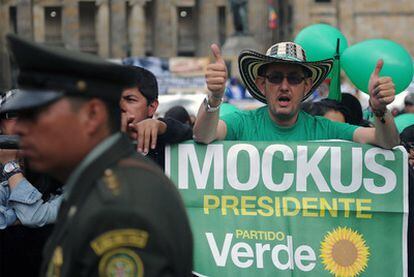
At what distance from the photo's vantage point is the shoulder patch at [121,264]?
7.19 ft

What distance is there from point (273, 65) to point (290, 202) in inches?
25.6

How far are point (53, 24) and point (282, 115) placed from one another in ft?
206

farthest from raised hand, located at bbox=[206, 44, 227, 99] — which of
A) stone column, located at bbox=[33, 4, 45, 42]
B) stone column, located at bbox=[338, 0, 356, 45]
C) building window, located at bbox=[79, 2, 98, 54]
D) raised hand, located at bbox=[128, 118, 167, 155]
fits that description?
building window, located at bbox=[79, 2, 98, 54]

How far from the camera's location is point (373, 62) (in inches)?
230

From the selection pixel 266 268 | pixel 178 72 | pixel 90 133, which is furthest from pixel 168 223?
pixel 178 72

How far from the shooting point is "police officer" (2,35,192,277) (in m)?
2.20

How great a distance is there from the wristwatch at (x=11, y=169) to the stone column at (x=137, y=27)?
5608cm

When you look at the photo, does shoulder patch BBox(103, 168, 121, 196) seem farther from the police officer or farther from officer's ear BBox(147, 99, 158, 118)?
officer's ear BBox(147, 99, 158, 118)

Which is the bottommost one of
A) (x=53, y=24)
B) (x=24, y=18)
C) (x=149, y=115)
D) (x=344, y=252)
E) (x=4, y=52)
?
(x=4, y=52)

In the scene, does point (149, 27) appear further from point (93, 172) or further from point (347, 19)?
point (93, 172)

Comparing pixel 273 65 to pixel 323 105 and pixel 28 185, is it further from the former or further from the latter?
pixel 323 105

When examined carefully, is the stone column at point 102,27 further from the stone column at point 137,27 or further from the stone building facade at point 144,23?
the stone column at point 137,27

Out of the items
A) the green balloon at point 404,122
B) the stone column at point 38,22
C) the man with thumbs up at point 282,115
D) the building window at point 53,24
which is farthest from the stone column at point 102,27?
the man with thumbs up at point 282,115

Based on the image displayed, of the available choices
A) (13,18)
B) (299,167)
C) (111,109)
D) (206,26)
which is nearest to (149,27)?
(206,26)
